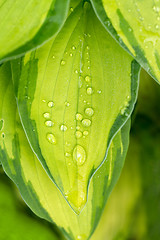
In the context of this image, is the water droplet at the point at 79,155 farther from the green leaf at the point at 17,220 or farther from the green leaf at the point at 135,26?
the green leaf at the point at 17,220

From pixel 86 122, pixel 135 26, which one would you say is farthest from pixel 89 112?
pixel 135 26

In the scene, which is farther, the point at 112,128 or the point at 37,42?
the point at 112,128

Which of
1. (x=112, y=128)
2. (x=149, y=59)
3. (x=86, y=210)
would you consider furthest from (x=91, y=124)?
(x=86, y=210)

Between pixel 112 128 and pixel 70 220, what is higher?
pixel 112 128

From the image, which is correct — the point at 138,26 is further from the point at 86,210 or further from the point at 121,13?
the point at 86,210

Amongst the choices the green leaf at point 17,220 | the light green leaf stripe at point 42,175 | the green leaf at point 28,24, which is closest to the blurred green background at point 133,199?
the green leaf at point 17,220

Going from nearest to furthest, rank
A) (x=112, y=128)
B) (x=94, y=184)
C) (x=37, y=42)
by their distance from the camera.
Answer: (x=37, y=42)
(x=112, y=128)
(x=94, y=184)

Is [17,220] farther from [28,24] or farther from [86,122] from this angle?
[28,24]
